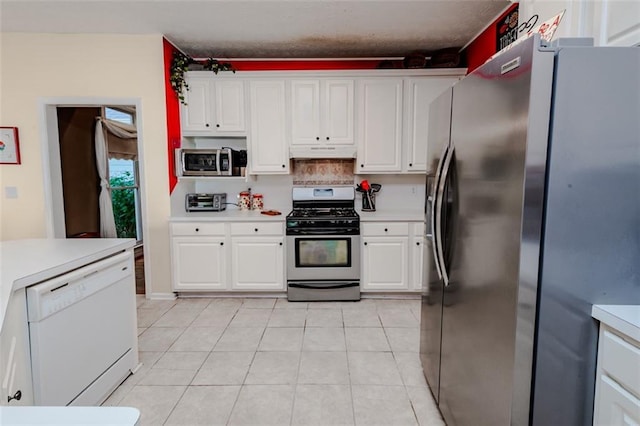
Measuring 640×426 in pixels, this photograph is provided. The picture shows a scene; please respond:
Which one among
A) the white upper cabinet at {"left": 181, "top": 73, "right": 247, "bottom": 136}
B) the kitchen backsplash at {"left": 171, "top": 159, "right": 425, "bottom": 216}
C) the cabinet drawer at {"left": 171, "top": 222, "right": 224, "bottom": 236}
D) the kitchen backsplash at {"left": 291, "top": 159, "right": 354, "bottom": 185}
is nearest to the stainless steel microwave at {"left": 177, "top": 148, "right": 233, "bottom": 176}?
the white upper cabinet at {"left": 181, "top": 73, "right": 247, "bottom": 136}

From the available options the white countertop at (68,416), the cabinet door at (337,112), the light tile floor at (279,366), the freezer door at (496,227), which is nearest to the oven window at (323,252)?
the light tile floor at (279,366)

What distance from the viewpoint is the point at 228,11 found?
284 centimetres

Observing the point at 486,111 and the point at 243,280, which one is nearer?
the point at 486,111

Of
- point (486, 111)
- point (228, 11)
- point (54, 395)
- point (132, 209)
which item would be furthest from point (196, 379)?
point (132, 209)

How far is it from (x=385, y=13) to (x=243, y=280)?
285 centimetres

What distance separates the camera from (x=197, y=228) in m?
3.54

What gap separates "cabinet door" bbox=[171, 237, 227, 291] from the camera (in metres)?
3.55

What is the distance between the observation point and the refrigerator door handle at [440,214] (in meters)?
1.56

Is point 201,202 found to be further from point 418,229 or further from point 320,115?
point 418,229

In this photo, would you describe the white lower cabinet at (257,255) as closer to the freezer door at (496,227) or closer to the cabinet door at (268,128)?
the cabinet door at (268,128)

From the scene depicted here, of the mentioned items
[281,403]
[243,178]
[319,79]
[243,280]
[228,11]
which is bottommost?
[281,403]

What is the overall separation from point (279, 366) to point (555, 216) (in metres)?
1.97

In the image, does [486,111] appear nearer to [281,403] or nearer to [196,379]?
[281,403]

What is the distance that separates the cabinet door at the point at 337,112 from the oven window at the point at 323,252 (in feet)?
3.55
